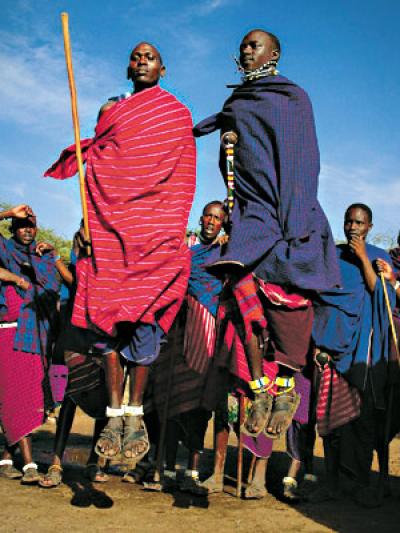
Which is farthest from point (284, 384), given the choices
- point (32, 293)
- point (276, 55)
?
point (32, 293)

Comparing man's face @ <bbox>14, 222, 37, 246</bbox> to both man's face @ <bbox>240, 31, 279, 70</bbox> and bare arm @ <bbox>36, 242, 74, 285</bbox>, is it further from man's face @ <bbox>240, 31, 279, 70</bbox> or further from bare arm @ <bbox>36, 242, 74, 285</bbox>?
man's face @ <bbox>240, 31, 279, 70</bbox>

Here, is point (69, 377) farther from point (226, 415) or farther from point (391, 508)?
point (391, 508)

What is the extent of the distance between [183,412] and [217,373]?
0.59 meters

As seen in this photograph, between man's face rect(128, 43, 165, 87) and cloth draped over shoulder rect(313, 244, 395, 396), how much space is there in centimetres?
301

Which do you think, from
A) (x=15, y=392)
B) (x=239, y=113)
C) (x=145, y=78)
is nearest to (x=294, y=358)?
(x=239, y=113)

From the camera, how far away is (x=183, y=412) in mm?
7898

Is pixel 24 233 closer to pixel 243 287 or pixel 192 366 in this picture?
pixel 192 366

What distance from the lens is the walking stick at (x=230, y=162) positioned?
5219mm

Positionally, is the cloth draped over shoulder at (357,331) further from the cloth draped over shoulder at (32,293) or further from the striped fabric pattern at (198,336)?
the cloth draped over shoulder at (32,293)

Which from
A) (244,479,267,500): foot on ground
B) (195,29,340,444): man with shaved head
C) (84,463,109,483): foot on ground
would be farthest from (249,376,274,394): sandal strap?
(84,463,109,483): foot on ground

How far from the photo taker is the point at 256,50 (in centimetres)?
517

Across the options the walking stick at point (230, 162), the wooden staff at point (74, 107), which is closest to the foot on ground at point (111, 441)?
the wooden staff at point (74, 107)

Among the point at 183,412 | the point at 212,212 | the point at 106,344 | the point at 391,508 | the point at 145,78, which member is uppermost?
the point at 145,78

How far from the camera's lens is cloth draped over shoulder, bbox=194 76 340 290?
495cm
